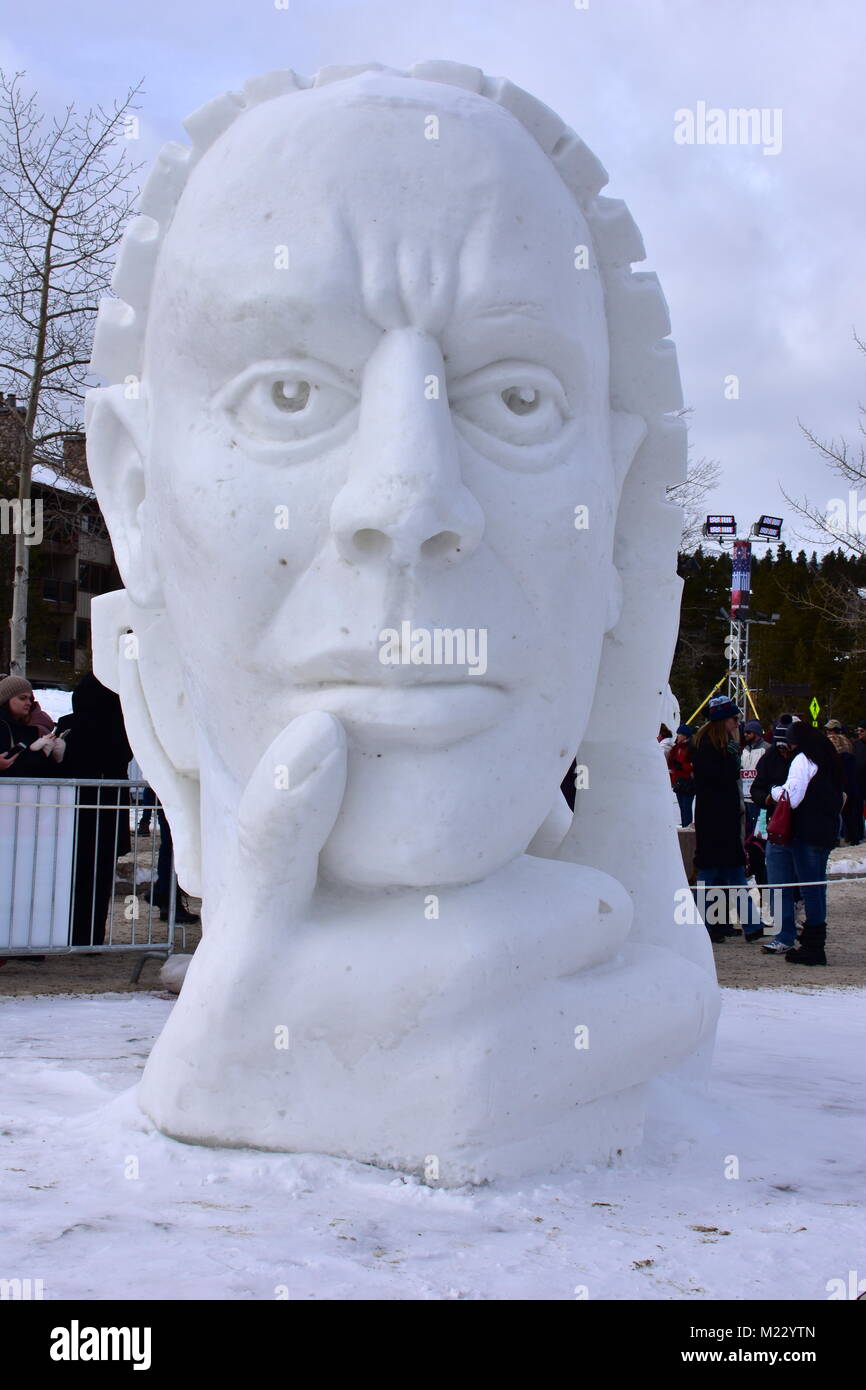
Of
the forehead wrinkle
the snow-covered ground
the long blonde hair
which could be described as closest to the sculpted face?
the forehead wrinkle

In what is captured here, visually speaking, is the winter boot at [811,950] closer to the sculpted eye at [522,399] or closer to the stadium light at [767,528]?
the sculpted eye at [522,399]

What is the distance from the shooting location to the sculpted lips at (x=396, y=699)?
8.87 ft

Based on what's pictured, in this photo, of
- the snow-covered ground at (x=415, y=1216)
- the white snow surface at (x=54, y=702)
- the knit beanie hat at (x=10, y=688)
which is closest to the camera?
the snow-covered ground at (x=415, y=1216)

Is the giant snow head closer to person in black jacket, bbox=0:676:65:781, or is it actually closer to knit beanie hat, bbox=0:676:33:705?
person in black jacket, bbox=0:676:65:781

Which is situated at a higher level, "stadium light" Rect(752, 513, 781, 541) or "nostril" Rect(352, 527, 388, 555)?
"stadium light" Rect(752, 513, 781, 541)

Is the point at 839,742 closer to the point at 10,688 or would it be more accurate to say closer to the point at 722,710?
the point at 722,710

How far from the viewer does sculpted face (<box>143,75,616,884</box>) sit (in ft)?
8.85

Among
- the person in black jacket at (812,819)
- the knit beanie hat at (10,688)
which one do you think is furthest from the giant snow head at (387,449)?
the person in black jacket at (812,819)

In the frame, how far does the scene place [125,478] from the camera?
10.9 feet

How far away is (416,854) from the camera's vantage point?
269cm

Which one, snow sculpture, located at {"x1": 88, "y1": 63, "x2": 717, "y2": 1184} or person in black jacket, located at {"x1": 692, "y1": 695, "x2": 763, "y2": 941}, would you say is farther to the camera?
person in black jacket, located at {"x1": 692, "y1": 695, "x2": 763, "y2": 941}

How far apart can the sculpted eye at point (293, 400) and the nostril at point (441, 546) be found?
1.16ft
